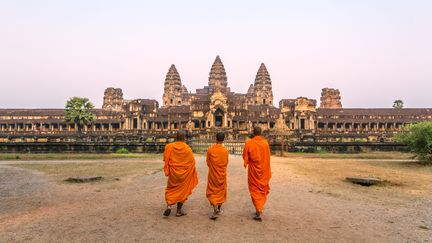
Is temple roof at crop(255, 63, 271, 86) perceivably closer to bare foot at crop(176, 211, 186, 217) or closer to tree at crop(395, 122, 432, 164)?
tree at crop(395, 122, 432, 164)

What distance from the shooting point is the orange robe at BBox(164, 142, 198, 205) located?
626 cm

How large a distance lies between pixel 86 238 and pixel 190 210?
2445 millimetres

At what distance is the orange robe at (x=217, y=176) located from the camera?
20.6 ft

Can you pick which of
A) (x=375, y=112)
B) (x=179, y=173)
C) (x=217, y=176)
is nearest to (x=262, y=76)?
(x=375, y=112)

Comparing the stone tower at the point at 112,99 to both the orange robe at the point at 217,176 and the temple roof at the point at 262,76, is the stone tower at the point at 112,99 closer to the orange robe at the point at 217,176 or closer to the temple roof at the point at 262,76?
the temple roof at the point at 262,76

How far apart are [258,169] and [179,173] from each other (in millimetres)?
1733

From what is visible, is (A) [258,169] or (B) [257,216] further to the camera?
(A) [258,169]

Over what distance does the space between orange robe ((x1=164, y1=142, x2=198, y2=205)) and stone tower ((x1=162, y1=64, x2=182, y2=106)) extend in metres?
69.0

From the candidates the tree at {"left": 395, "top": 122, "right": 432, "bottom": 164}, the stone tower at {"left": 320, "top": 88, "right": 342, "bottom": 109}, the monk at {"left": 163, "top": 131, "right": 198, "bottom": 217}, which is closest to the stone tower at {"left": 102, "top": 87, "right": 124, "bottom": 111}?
the stone tower at {"left": 320, "top": 88, "right": 342, "bottom": 109}

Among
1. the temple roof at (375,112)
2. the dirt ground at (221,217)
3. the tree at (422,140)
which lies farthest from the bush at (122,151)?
the temple roof at (375,112)

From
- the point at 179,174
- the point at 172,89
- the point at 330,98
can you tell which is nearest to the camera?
the point at 179,174

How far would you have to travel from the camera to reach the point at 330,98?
75.8 meters

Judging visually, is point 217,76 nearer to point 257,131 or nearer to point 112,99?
point 112,99

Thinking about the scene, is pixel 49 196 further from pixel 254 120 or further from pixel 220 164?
pixel 254 120
